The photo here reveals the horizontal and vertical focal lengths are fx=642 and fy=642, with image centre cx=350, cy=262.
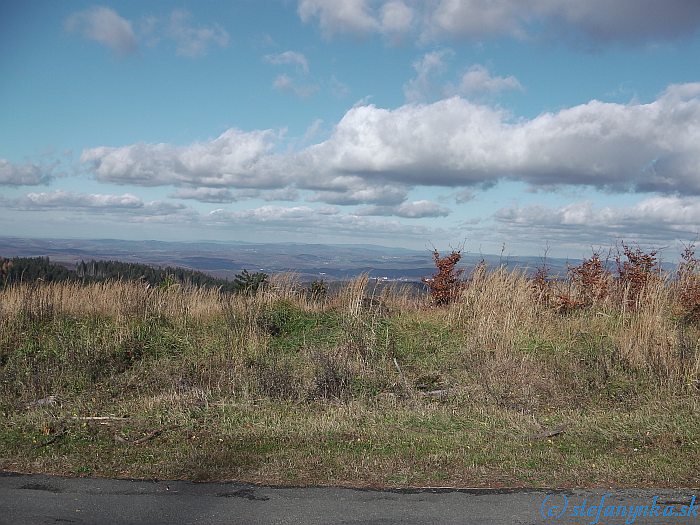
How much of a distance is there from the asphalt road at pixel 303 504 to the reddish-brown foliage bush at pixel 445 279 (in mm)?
9719

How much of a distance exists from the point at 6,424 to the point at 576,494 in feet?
21.2

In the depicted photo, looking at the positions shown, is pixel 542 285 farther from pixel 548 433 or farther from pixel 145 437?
pixel 145 437

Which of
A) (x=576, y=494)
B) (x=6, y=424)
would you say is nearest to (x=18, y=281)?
(x=6, y=424)

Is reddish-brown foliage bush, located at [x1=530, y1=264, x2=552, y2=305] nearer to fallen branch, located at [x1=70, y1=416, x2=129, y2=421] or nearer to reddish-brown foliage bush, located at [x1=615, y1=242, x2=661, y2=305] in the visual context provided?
reddish-brown foliage bush, located at [x1=615, y1=242, x2=661, y2=305]

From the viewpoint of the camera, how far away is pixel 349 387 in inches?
373

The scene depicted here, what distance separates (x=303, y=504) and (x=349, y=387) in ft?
13.9

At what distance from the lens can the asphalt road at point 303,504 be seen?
16.3ft

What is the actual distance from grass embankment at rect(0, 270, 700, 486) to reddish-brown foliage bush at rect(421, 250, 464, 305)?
2.71 ft

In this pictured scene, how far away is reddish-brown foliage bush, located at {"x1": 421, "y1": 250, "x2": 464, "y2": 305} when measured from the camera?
50.1 feet

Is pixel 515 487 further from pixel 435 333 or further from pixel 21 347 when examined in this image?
pixel 21 347

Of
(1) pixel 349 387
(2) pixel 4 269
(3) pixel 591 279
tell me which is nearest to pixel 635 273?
(3) pixel 591 279

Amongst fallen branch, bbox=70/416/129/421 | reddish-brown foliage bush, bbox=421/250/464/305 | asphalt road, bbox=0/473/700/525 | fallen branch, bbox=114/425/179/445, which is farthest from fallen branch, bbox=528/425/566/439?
reddish-brown foliage bush, bbox=421/250/464/305

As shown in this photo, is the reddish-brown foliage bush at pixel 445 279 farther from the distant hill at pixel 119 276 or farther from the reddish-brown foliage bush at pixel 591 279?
the distant hill at pixel 119 276

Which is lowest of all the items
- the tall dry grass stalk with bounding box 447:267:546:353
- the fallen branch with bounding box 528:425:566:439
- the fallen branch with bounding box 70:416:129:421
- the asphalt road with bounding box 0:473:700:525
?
the fallen branch with bounding box 70:416:129:421
